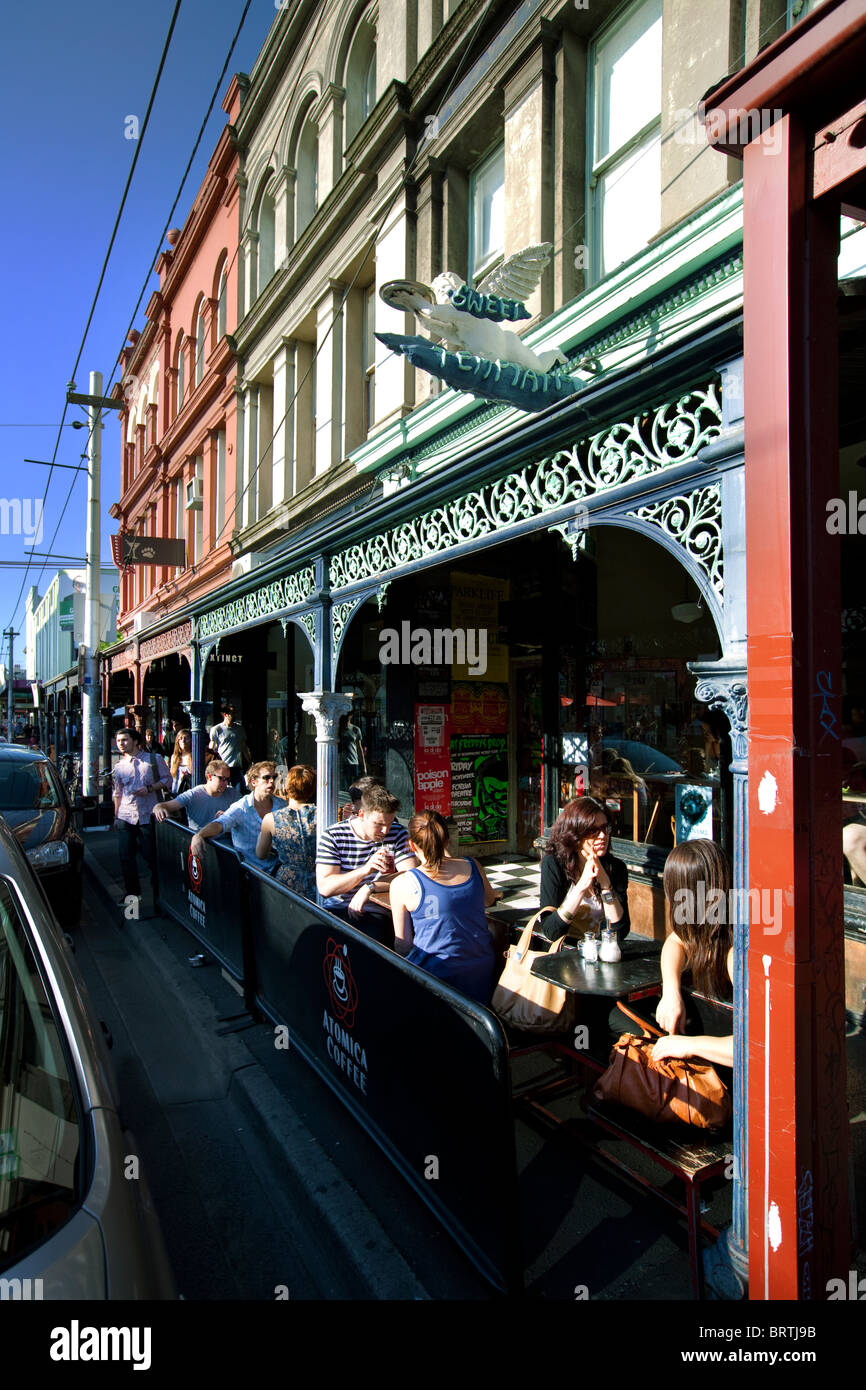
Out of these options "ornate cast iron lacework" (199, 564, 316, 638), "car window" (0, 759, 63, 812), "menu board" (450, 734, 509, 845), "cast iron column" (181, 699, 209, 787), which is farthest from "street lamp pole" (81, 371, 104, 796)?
"menu board" (450, 734, 509, 845)

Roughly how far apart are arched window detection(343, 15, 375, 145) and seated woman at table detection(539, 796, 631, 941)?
37.6 ft

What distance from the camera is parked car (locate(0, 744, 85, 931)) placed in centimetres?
745

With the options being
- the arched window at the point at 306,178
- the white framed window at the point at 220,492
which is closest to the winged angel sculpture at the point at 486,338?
the arched window at the point at 306,178

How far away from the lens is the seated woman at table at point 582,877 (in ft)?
13.9

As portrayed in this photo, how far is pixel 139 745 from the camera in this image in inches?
343

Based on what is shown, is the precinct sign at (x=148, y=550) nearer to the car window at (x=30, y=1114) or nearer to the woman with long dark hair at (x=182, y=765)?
the woman with long dark hair at (x=182, y=765)

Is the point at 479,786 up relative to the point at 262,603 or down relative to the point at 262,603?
down

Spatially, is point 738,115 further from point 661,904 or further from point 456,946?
point 661,904

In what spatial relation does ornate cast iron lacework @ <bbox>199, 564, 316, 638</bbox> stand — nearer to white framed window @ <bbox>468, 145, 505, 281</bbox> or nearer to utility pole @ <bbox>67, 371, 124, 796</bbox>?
white framed window @ <bbox>468, 145, 505, 281</bbox>

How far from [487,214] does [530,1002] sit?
9002 mm

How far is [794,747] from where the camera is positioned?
7.79 ft

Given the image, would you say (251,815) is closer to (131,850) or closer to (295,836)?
(295,836)

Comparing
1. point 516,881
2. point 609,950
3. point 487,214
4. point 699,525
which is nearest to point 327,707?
point 516,881
